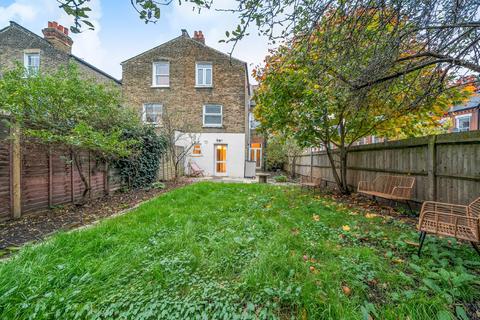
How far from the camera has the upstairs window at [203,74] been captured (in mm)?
14242

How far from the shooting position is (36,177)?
4.57 meters

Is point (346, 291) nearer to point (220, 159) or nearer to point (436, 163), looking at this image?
point (436, 163)

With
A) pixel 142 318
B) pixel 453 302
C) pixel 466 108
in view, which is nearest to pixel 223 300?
pixel 142 318

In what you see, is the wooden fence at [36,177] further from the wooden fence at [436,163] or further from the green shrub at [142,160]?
the wooden fence at [436,163]

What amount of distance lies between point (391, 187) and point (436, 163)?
1.39 m

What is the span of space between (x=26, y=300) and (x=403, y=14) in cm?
567

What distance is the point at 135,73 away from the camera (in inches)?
563

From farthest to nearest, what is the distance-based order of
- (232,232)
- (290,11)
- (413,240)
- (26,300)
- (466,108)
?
(466,108) → (232,232) → (413,240) → (290,11) → (26,300)

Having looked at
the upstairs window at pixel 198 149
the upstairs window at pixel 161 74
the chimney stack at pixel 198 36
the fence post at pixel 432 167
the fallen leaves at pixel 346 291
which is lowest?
the fallen leaves at pixel 346 291

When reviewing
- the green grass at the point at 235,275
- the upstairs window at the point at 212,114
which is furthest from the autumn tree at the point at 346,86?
the upstairs window at the point at 212,114

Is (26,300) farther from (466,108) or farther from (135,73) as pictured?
(466,108)

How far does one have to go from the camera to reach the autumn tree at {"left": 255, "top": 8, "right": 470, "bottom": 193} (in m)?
3.32

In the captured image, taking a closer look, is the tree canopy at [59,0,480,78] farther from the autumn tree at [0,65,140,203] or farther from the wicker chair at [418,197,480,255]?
the autumn tree at [0,65,140,203]

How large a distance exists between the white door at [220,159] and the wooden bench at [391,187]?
363 inches
